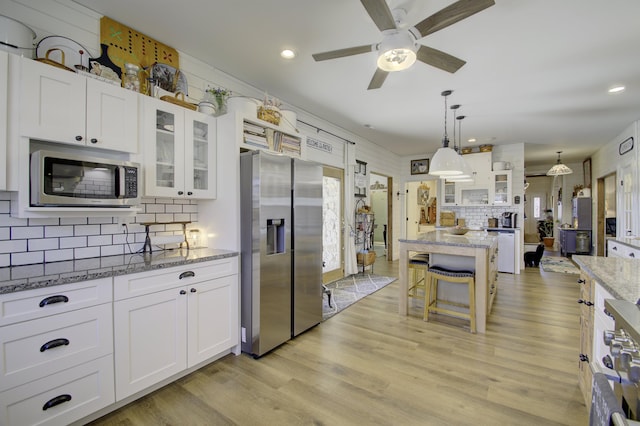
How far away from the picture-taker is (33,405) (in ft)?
4.83

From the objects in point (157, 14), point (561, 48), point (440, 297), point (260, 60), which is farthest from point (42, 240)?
point (561, 48)

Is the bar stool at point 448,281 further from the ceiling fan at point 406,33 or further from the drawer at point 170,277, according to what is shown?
the drawer at point 170,277

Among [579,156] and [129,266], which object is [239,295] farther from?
[579,156]

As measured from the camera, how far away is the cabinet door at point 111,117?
6.25 feet

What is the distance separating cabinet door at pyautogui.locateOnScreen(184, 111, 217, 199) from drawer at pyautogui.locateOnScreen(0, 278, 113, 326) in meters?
1.00

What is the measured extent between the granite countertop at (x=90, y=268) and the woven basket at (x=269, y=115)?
1.41 metres

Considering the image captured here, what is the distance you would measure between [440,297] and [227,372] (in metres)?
2.65

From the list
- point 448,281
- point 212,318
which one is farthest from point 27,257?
point 448,281

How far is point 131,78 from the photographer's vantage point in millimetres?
2242

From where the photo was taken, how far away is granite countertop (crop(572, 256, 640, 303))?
121 cm

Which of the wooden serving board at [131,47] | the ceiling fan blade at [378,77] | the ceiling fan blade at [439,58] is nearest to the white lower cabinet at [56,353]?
the wooden serving board at [131,47]

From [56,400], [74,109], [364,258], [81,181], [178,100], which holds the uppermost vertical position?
[178,100]

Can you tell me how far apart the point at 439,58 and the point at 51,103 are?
102 inches

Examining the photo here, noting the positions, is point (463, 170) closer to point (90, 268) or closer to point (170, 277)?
point (170, 277)
